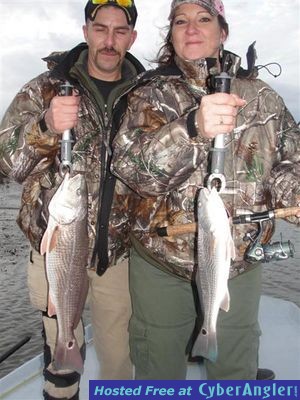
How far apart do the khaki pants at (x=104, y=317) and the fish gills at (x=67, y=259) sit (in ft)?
1.74

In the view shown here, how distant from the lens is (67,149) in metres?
3.03

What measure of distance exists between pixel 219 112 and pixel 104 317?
2.24 m

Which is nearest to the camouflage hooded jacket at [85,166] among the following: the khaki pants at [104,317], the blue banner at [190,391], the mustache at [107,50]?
the khaki pants at [104,317]

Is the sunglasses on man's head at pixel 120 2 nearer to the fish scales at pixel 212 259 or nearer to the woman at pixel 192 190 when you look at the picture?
the woman at pixel 192 190

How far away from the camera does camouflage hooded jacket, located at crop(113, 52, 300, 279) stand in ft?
11.0

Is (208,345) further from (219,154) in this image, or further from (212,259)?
(219,154)

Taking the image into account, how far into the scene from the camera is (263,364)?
538cm

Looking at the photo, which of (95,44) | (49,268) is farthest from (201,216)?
(95,44)

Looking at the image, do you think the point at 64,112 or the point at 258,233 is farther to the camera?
the point at 258,233

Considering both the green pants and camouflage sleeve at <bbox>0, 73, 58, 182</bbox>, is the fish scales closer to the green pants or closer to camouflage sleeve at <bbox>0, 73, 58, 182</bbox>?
the green pants

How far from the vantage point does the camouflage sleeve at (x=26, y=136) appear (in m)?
3.38

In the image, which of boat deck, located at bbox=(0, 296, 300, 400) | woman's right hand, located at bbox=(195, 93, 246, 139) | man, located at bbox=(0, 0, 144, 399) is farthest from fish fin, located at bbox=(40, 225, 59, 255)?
boat deck, located at bbox=(0, 296, 300, 400)

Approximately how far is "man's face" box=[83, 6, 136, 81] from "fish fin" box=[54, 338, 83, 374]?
2.25m

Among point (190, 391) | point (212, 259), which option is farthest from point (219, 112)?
point (190, 391)
